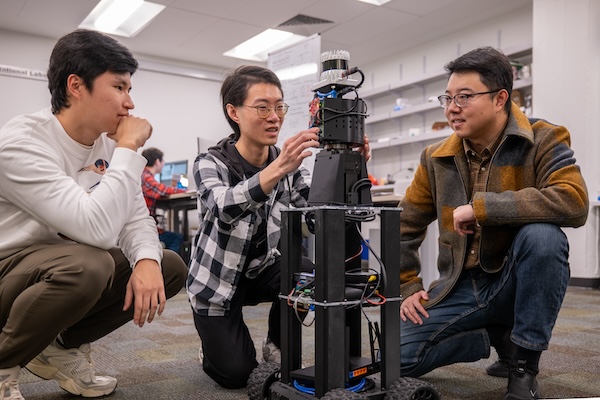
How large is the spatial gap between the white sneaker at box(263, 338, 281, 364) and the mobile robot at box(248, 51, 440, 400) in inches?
21.4

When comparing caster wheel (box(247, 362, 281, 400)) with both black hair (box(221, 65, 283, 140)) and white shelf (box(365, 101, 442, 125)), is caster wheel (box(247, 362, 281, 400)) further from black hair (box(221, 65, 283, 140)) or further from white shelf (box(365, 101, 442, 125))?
white shelf (box(365, 101, 442, 125))

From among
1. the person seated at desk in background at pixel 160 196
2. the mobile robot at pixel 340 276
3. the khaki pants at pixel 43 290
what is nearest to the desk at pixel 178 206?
the person seated at desk in background at pixel 160 196

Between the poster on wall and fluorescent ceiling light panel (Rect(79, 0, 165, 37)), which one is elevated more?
fluorescent ceiling light panel (Rect(79, 0, 165, 37))

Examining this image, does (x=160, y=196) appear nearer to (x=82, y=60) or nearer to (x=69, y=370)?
(x=69, y=370)

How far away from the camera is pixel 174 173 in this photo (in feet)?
19.5

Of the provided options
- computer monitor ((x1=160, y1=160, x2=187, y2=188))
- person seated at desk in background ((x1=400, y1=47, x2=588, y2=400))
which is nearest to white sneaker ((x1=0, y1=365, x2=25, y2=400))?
person seated at desk in background ((x1=400, y1=47, x2=588, y2=400))

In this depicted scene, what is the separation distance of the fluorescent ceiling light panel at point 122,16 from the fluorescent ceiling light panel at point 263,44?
120cm

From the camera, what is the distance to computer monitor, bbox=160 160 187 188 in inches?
221

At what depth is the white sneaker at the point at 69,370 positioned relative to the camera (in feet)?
4.67

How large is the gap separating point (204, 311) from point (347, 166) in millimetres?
791

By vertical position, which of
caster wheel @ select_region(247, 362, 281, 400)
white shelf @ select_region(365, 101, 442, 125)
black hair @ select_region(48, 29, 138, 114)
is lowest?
caster wheel @ select_region(247, 362, 281, 400)

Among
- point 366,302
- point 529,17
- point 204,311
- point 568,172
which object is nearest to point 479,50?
point 568,172

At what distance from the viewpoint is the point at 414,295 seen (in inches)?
59.9

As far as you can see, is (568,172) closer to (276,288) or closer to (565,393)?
(565,393)
